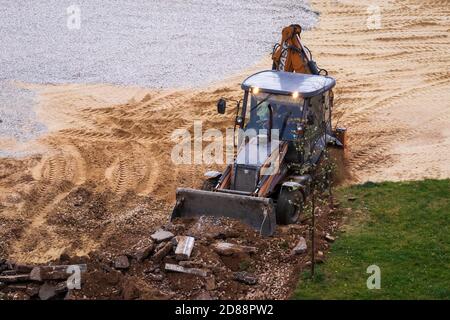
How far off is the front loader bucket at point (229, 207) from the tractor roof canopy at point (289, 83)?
302cm

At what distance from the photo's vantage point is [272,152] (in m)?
17.3

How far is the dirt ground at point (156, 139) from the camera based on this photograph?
17.8m

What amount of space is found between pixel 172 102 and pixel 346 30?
9.17 meters

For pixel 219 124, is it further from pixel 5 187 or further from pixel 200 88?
pixel 5 187

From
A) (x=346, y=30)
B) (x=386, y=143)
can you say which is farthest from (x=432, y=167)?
(x=346, y=30)

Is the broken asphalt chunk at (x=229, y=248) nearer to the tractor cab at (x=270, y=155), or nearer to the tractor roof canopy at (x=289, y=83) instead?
the tractor cab at (x=270, y=155)

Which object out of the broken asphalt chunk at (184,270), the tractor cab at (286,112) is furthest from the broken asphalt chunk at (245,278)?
the tractor cab at (286,112)

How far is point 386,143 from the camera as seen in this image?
21969 mm

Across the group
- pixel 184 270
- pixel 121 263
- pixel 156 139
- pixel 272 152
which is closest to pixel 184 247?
pixel 184 270

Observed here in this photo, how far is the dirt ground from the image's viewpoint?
703 inches

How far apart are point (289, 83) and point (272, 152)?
1.96 m

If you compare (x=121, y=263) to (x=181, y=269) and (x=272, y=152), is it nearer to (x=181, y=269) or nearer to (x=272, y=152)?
(x=181, y=269)

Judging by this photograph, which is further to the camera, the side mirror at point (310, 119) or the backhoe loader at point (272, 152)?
the side mirror at point (310, 119)

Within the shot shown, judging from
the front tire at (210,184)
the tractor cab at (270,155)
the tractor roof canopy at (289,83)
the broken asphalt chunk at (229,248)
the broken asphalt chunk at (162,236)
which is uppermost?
the tractor roof canopy at (289,83)
